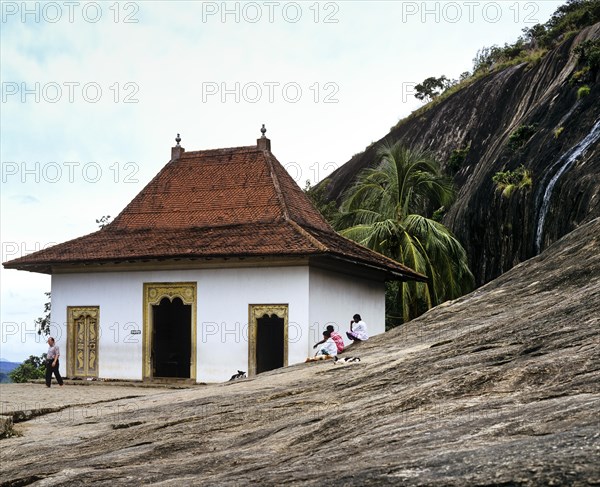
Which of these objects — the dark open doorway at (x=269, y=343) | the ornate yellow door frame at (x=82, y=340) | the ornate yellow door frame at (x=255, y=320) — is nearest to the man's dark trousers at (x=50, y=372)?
the ornate yellow door frame at (x=82, y=340)

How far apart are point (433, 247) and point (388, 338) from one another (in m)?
13.4

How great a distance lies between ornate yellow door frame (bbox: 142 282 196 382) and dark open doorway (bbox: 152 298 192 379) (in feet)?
5.62

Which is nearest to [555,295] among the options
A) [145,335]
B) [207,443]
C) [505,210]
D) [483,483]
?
[207,443]

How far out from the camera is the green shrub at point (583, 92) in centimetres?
2919

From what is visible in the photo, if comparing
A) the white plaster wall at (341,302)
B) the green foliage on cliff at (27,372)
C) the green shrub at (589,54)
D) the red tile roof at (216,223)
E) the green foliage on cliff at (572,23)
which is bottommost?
the green foliage on cliff at (27,372)

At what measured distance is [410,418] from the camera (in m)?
8.16

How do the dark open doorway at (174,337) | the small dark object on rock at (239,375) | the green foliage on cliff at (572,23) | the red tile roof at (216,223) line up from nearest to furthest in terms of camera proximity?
1. the small dark object on rock at (239,375)
2. the red tile roof at (216,223)
3. the dark open doorway at (174,337)
4. the green foliage on cliff at (572,23)

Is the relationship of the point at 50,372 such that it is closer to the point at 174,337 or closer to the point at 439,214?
the point at 174,337

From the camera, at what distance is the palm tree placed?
1110 inches

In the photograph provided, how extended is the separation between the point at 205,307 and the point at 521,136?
14517 millimetres

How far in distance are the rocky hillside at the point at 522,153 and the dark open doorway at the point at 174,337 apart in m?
10.4

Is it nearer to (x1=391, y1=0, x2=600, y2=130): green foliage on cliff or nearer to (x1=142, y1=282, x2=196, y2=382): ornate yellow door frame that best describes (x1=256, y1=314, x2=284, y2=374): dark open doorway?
(x1=142, y1=282, x2=196, y2=382): ornate yellow door frame

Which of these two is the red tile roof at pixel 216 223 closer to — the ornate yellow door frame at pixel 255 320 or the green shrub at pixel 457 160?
the ornate yellow door frame at pixel 255 320

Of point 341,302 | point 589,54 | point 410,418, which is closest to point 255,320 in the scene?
point 341,302
